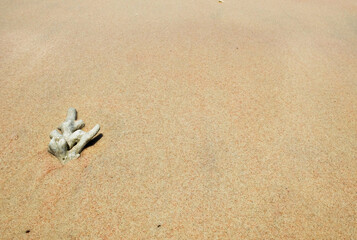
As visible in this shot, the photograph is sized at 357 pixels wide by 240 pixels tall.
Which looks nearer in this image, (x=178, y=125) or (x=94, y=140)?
(x=94, y=140)

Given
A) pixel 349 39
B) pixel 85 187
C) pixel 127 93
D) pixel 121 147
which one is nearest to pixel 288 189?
pixel 121 147

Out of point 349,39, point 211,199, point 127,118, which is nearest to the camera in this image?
point 211,199

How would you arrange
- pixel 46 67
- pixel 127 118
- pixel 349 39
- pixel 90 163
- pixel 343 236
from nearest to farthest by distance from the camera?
pixel 343 236, pixel 90 163, pixel 127 118, pixel 46 67, pixel 349 39

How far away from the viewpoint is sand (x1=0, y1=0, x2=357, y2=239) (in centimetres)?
126

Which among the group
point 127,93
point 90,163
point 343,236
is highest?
point 127,93

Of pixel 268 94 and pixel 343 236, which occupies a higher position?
pixel 268 94

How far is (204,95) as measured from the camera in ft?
6.43

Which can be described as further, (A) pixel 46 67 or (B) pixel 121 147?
(A) pixel 46 67

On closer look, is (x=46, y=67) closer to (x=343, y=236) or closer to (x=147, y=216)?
(x=147, y=216)

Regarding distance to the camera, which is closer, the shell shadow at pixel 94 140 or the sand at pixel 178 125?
the sand at pixel 178 125

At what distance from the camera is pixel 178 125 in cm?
172

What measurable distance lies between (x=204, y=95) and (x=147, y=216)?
1.06 meters

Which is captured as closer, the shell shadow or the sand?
the sand

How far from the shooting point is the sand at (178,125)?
4.14ft
